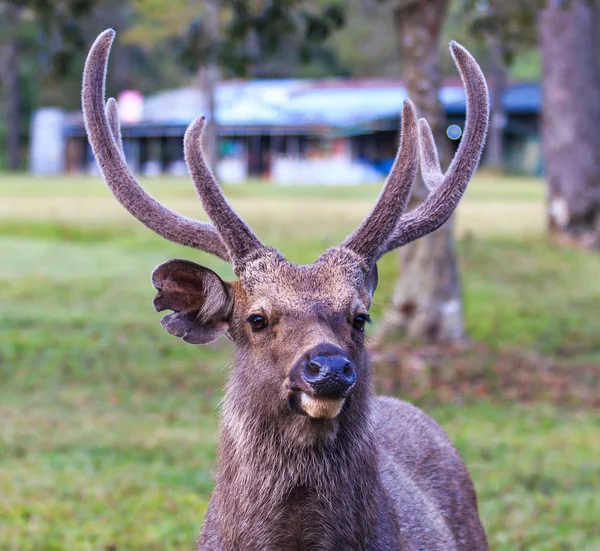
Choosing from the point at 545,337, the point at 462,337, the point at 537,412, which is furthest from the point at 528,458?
the point at 545,337

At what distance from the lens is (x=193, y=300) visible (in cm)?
398

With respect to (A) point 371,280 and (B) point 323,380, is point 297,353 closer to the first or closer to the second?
(B) point 323,380

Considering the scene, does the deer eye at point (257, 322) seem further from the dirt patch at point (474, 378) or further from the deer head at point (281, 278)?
the dirt patch at point (474, 378)

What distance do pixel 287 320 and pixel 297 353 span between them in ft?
0.60

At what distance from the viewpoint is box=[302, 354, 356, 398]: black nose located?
3.25 meters

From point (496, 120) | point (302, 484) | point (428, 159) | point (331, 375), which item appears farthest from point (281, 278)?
point (496, 120)

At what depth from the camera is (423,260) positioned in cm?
1097

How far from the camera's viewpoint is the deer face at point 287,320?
335cm

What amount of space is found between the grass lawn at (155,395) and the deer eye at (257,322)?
0.67 metres

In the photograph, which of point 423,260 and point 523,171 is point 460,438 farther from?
point 523,171

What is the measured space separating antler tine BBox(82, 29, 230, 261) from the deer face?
0.67 ft

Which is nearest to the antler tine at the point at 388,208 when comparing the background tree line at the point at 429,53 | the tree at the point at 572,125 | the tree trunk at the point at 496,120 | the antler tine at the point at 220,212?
the antler tine at the point at 220,212

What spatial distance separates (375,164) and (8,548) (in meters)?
42.0

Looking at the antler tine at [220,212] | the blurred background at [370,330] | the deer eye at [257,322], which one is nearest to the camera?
the deer eye at [257,322]
